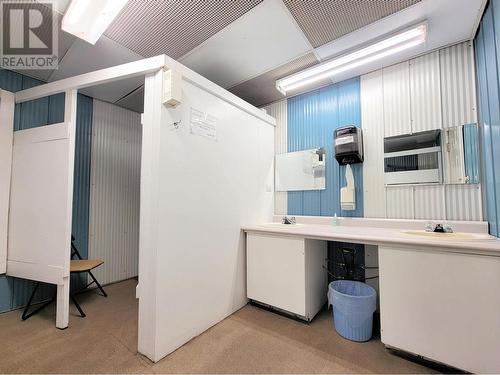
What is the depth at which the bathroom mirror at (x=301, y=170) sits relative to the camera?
266 centimetres

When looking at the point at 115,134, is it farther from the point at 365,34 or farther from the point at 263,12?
the point at 365,34

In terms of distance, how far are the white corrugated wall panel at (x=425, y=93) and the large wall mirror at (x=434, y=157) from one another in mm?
104

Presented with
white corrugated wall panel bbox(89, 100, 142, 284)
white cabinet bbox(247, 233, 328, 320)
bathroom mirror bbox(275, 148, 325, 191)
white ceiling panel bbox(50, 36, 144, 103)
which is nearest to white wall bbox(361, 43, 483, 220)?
bathroom mirror bbox(275, 148, 325, 191)

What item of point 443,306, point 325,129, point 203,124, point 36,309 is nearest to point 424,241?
point 443,306

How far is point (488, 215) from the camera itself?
5.74 ft

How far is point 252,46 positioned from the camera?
2.05 m

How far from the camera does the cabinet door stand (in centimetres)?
204

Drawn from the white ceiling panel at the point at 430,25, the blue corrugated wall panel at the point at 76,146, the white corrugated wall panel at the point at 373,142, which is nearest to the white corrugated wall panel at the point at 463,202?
the white corrugated wall panel at the point at 373,142

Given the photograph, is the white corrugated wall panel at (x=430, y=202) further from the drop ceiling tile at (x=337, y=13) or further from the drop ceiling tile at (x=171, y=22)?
the drop ceiling tile at (x=171, y=22)

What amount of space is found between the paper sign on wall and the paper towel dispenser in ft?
4.25

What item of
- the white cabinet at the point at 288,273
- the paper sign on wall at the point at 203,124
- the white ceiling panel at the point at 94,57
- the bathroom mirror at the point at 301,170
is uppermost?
the white ceiling panel at the point at 94,57

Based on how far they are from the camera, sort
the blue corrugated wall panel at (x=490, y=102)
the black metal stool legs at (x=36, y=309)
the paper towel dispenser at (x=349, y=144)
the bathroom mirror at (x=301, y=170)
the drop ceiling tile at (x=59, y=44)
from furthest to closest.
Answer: the bathroom mirror at (x=301, y=170)
the paper towel dispenser at (x=349, y=144)
the black metal stool legs at (x=36, y=309)
the drop ceiling tile at (x=59, y=44)
the blue corrugated wall panel at (x=490, y=102)

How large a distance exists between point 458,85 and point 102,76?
9.97 ft

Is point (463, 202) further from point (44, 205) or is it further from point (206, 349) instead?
point (44, 205)
